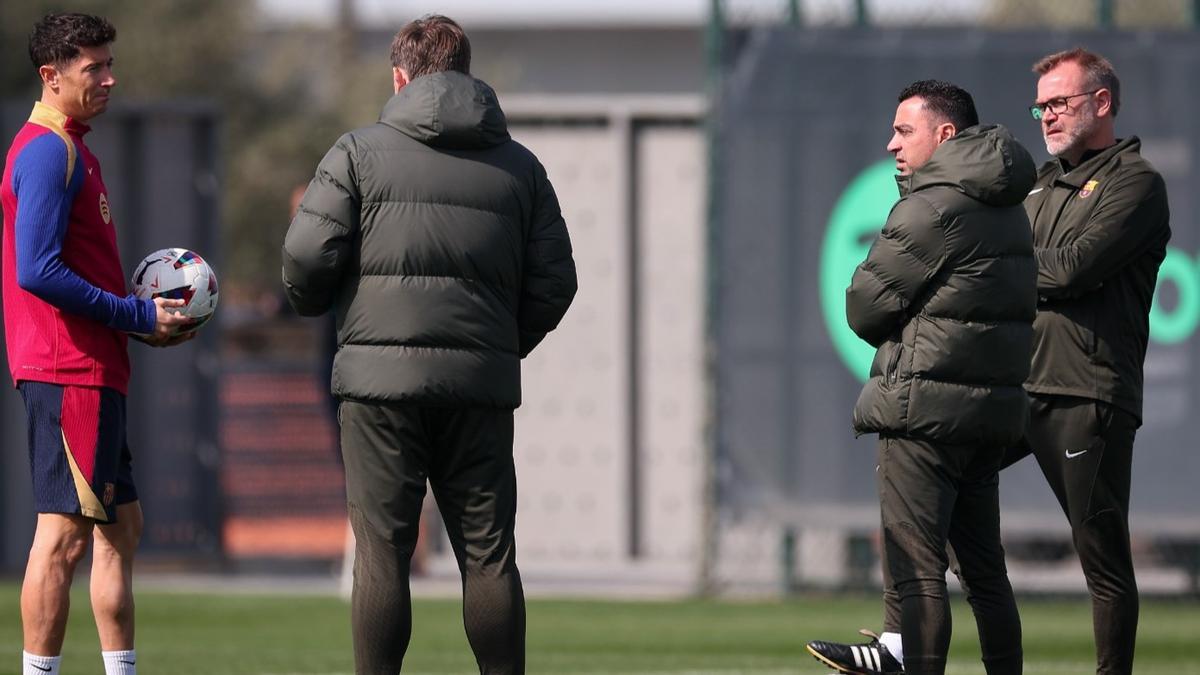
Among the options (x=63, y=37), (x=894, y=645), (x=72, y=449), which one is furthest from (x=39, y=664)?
(x=894, y=645)

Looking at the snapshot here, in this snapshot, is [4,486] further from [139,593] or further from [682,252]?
[682,252]

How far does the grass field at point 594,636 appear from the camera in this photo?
29.7 feet

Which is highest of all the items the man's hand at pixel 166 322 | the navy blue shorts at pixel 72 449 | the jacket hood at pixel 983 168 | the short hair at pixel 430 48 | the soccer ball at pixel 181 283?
the short hair at pixel 430 48

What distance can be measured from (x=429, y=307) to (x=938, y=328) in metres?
1.57

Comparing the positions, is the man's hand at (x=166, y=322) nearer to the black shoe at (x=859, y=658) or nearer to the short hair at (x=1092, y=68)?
the black shoe at (x=859, y=658)

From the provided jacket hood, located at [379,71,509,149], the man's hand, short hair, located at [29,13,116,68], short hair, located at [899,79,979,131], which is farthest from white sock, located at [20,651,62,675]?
short hair, located at [899,79,979,131]

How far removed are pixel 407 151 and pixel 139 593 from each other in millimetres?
7253

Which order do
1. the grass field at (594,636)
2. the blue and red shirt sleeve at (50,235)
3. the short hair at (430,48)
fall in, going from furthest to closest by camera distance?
1. the grass field at (594,636)
2. the blue and red shirt sleeve at (50,235)
3. the short hair at (430,48)

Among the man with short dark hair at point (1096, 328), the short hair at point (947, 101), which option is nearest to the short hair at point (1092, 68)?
the man with short dark hair at point (1096, 328)

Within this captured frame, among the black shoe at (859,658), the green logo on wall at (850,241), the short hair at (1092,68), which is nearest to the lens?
the black shoe at (859,658)

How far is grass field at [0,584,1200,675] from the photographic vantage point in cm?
904

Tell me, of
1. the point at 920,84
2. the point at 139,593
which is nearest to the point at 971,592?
the point at 920,84

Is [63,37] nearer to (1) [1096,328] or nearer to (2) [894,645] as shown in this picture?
(2) [894,645]

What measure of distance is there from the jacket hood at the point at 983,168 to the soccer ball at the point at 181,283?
232 centimetres
